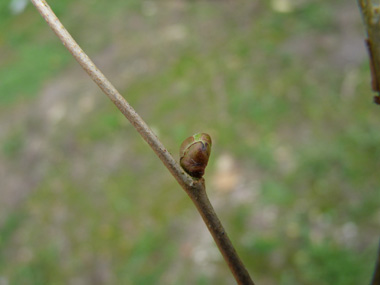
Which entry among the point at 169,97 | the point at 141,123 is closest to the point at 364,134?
the point at 169,97

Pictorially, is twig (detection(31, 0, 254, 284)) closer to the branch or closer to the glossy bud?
the glossy bud

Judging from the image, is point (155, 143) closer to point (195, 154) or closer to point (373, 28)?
point (195, 154)

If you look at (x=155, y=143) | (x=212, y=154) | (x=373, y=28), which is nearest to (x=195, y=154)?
(x=155, y=143)

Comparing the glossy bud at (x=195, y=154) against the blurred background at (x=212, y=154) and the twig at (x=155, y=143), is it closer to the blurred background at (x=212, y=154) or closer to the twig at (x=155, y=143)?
Result: the twig at (x=155, y=143)

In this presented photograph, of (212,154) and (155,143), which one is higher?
(155,143)

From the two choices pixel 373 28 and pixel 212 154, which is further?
pixel 212 154

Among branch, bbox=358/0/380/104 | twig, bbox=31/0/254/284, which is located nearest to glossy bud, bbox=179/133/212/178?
twig, bbox=31/0/254/284

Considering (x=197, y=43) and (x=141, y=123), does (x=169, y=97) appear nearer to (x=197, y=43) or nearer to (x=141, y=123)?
(x=197, y=43)

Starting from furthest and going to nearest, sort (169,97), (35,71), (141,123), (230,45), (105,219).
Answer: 1. (35,71)
2. (230,45)
3. (169,97)
4. (105,219)
5. (141,123)
